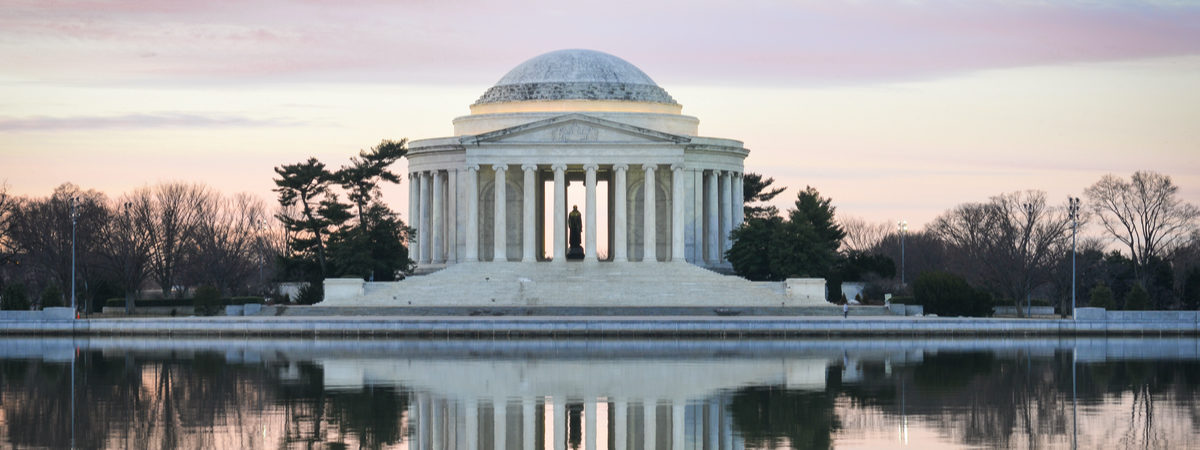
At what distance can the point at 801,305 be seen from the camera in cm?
8112

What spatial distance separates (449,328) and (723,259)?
1472 inches

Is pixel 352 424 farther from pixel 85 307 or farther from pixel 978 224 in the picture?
pixel 978 224

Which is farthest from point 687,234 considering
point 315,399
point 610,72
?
point 315,399

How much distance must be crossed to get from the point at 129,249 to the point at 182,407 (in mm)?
59275

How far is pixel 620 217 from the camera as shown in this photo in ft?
308

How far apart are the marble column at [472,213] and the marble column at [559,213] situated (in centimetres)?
452

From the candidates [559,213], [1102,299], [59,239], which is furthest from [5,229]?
[1102,299]

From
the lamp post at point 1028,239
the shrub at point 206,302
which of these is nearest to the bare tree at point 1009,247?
the lamp post at point 1028,239

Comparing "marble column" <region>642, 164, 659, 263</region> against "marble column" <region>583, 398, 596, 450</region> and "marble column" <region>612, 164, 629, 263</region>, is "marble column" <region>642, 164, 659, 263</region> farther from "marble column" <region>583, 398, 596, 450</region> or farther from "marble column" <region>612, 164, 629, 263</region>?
"marble column" <region>583, 398, 596, 450</region>

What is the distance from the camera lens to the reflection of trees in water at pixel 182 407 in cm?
3180

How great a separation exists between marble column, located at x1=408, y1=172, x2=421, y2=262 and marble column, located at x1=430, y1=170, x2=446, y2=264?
1857 mm

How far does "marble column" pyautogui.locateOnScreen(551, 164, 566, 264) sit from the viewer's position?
9256cm

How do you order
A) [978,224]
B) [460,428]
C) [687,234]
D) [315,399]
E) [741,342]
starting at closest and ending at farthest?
1. [460,428]
2. [315,399]
3. [741,342]
4. [687,234]
5. [978,224]

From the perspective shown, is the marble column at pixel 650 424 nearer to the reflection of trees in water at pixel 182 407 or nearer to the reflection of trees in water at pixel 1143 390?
the reflection of trees in water at pixel 182 407
